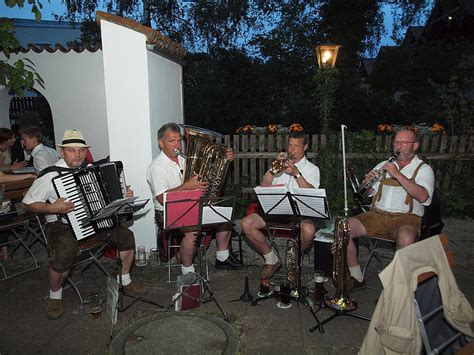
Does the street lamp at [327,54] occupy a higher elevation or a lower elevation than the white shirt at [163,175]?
higher

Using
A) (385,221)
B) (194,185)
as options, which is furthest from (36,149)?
(385,221)

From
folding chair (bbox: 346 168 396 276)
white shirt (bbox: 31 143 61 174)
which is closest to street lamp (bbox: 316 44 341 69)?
folding chair (bbox: 346 168 396 276)

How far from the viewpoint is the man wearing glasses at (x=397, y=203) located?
3.77 meters

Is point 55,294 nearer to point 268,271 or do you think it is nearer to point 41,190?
point 41,190

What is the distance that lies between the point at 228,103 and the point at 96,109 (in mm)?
6201

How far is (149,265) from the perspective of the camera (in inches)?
189

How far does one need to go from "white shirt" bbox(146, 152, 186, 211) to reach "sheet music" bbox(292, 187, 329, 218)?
142 centimetres

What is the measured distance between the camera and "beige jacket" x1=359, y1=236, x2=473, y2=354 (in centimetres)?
198

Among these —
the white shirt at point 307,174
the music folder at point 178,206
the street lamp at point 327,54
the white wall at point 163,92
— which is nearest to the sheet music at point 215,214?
the music folder at point 178,206

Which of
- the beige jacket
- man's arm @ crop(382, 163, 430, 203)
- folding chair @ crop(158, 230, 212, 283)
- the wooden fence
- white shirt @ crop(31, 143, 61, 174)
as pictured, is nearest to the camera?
the beige jacket

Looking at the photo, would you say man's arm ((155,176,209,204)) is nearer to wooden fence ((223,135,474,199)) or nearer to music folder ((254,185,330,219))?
music folder ((254,185,330,219))

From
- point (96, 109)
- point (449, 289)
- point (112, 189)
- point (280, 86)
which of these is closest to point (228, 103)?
point (280, 86)

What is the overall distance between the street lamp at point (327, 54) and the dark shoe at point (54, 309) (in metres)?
5.98

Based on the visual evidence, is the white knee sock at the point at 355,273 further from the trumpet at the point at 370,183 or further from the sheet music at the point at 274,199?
the sheet music at the point at 274,199
